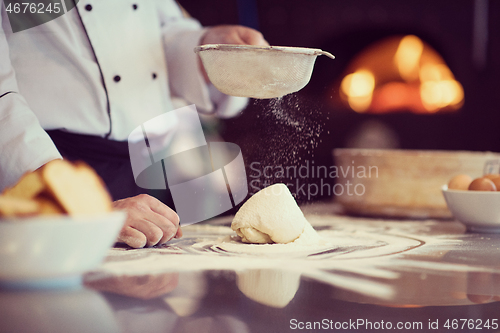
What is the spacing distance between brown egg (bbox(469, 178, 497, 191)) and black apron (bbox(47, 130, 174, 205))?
955mm

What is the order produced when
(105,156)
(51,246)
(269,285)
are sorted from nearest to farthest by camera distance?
(51,246)
(269,285)
(105,156)

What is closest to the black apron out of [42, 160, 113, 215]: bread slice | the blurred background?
[42, 160, 113, 215]: bread slice

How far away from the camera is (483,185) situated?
44.0 inches

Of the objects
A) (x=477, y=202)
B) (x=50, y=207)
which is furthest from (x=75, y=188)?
(x=477, y=202)

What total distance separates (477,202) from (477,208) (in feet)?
0.07

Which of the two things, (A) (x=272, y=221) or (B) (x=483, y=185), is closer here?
(A) (x=272, y=221)

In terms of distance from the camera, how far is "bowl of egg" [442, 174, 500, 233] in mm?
1102

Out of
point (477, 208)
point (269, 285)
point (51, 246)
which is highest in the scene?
point (51, 246)

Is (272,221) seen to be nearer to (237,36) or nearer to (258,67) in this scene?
(258,67)

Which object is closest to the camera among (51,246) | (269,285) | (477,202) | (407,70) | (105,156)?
(51,246)

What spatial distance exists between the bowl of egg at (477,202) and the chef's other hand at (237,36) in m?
0.64

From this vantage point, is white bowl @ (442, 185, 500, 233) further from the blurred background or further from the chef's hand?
the blurred background

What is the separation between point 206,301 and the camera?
541mm

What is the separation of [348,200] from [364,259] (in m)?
0.74
